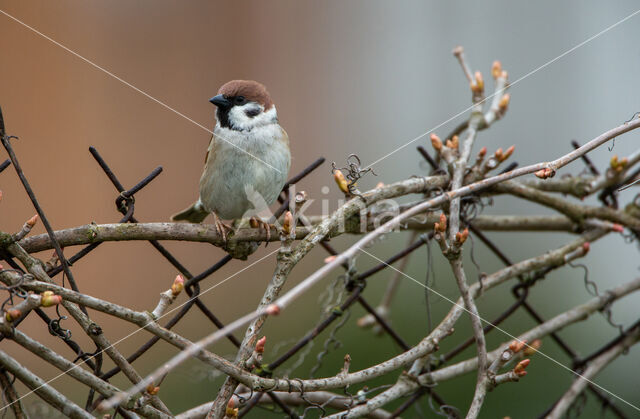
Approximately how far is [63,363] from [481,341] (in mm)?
993

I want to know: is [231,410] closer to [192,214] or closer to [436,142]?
[436,142]

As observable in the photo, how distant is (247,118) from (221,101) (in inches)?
4.6

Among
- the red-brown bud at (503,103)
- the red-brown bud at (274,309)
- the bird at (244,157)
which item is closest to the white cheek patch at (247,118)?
the bird at (244,157)

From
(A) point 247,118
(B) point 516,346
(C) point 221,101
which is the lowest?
(B) point 516,346

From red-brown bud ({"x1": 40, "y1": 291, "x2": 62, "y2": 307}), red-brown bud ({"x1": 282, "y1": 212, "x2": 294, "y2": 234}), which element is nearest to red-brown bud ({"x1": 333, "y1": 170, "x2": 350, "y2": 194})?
red-brown bud ({"x1": 282, "y1": 212, "x2": 294, "y2": 234})

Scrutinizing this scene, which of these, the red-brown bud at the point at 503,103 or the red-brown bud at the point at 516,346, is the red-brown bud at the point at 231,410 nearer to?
the red-brown bud at the point at 516,346

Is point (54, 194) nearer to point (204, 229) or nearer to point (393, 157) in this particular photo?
point (204, 229)

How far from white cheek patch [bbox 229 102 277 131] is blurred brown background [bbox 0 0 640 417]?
3.00 ft

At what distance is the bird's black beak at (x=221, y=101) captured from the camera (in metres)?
2.37

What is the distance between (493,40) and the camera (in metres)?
5.67

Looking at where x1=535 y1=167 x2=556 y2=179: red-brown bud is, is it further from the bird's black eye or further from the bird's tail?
the bird's tail

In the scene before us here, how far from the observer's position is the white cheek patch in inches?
93.0

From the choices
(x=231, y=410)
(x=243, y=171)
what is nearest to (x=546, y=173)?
(x=231, y=410)

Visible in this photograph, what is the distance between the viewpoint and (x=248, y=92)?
239 centimetres
